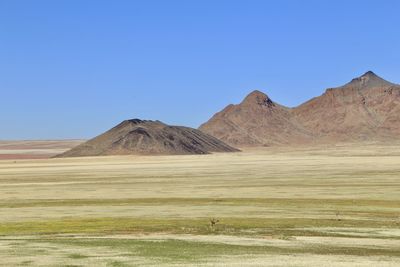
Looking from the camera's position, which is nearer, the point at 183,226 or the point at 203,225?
the point at 183,226

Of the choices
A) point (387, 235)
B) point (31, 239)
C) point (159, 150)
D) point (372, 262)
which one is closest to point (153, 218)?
point (31, 239)

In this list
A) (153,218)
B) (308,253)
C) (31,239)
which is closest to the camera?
(308,253)

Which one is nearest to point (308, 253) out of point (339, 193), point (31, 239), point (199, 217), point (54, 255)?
point (54, 255)

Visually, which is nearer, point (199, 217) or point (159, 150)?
point (199, 217)

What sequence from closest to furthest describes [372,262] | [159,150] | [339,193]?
[372,262]
[339,193]
[159,150]

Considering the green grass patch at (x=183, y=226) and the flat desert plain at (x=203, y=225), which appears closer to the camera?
the flat desert plain at (x=203, y=225)

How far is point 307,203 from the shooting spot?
167 feet

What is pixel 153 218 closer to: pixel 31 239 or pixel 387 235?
pixel 31 239

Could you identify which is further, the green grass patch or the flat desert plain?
the green grass patch

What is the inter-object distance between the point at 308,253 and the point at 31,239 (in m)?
11.7

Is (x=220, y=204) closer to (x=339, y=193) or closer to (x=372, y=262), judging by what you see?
(x=339, y=193)

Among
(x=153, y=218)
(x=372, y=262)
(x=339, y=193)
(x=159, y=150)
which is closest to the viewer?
(x=372, y=262)

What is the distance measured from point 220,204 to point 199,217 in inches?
366

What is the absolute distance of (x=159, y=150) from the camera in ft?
651
